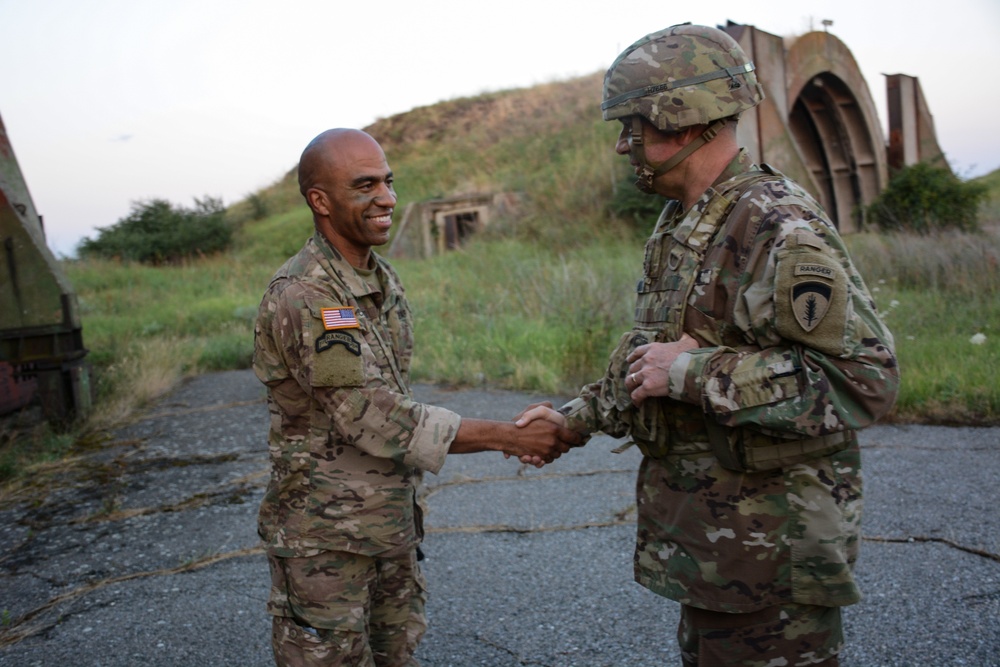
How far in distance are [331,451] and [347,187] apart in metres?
0.86

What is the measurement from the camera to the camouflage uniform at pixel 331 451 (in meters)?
2.52

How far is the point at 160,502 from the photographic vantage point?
568 centimetres

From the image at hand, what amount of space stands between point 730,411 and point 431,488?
4.07 meters

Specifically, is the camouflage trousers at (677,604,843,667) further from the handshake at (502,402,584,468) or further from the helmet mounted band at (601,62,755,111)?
the helmet mounted band at (601,62,755,111)

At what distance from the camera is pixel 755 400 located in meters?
2.00

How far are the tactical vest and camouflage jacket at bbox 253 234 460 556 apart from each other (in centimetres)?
63

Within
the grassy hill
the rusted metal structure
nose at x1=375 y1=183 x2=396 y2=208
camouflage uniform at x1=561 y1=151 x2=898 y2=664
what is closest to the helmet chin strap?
camouflage uniform at x1=561 y1=151 x2=898 y2=664

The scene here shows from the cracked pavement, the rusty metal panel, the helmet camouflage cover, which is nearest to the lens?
the helmet camouflage cover

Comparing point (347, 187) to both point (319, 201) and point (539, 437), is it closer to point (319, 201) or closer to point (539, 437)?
point (319, 201)

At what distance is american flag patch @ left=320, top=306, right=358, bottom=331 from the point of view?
8.23 feet

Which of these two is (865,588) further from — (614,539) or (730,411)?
(730,411)

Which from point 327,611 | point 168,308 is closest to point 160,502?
point 327,611

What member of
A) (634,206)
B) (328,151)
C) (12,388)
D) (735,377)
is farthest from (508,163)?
(735,377)

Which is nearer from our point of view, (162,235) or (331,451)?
(331,451)
